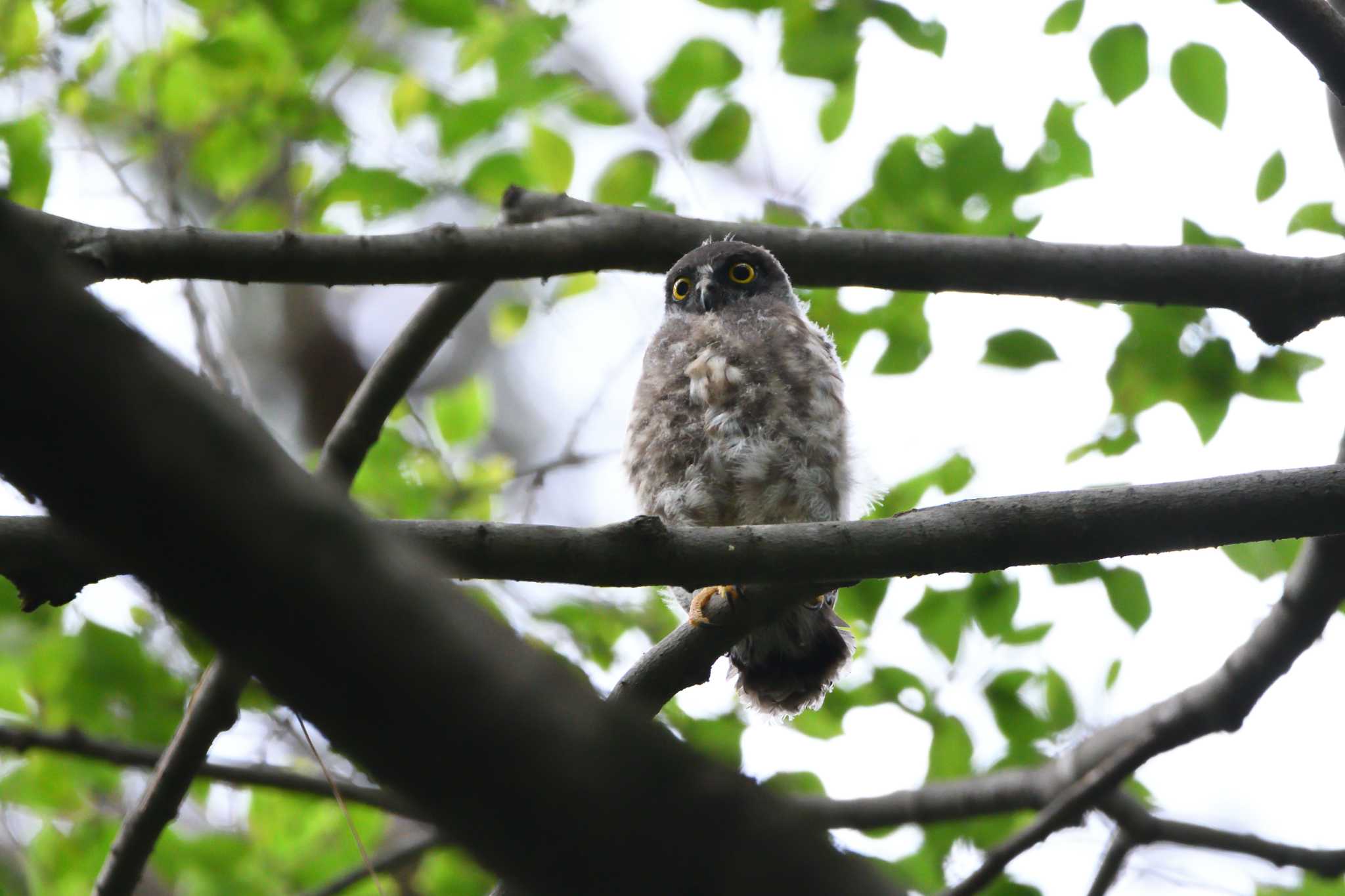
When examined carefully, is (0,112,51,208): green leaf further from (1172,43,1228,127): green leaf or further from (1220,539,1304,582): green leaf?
(1220,539,1304,582): green leaf

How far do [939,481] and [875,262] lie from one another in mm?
928

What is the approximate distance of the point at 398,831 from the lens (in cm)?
752

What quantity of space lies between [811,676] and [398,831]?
401 cm

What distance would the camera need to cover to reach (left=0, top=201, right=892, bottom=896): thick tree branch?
82cm

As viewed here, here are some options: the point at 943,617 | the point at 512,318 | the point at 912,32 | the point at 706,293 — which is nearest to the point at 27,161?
the point at 512,318

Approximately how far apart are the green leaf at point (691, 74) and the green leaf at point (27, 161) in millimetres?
2201

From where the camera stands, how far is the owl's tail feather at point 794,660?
4.48m

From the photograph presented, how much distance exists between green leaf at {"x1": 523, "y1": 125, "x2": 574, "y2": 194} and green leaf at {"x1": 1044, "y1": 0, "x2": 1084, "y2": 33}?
1.84m

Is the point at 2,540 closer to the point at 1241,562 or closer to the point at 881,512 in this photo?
the point at 881,512

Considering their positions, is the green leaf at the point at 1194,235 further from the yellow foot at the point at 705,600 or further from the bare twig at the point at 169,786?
the bare twig at the point at 169,786

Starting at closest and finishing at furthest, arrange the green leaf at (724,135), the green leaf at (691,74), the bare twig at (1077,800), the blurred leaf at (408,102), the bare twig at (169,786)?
the bare twig at (169,786), the bare twig at (1077,800), the green leaf at (691,74), the green leaf at (724,135), the blurred leaf at (408,102)

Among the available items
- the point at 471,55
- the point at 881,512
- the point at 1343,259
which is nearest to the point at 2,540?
the point at 471,55

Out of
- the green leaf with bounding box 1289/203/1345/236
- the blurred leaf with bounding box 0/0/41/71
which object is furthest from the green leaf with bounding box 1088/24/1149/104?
the blurred leaf with bounding box 0/0/41/71

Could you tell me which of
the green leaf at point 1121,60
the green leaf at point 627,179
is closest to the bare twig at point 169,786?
the green leaf at point 627,179
